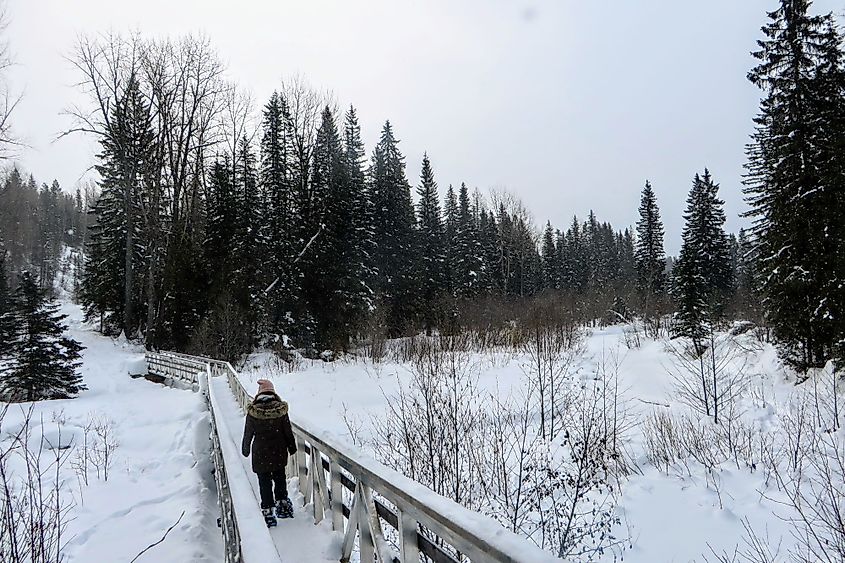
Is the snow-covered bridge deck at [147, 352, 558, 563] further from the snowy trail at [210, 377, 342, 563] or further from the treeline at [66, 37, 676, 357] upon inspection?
the treeline at [66, 37, 676, 357]

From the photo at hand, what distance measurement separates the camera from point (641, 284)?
54.6 metres

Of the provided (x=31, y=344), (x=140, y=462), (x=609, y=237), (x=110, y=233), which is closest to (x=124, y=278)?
(x=110, y=233)

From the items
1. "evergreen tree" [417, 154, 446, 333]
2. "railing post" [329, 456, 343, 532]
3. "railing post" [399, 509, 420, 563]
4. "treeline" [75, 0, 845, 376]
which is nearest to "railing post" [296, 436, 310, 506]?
"railing post" [329, 456, 343, 532]

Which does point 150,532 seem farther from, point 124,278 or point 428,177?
point 428,177

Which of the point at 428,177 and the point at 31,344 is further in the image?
the point at 428,177

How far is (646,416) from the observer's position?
578 inches

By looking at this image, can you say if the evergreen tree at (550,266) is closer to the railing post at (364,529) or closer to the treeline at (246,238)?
the treeline at (246,238)

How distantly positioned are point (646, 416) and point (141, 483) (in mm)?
13316

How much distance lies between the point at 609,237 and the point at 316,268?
2979 inches

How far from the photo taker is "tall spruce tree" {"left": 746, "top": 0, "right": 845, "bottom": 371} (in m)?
16.5

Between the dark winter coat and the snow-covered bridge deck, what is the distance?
0.83 feet

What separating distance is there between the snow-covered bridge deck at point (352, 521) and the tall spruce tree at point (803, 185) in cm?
1703

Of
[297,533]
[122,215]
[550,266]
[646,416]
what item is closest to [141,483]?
[297,533]

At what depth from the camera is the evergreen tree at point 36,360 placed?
19359mm
